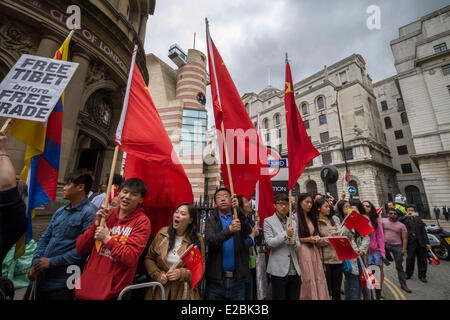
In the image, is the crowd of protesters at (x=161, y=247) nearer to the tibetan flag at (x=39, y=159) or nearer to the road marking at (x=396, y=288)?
the tibetan flag at (x=39, y=159)

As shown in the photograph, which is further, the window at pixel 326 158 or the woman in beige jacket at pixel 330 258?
the window at pixel 326 158

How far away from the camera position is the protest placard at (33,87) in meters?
2.12

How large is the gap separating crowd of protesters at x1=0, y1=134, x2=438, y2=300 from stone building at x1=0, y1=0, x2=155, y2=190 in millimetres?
3878

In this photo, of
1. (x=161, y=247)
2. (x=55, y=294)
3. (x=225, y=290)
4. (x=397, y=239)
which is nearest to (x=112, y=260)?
(x=161, y=247)

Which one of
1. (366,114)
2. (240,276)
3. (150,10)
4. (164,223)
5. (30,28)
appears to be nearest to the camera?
A: (240,276)

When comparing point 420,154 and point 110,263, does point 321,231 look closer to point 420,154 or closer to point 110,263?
point 110,263

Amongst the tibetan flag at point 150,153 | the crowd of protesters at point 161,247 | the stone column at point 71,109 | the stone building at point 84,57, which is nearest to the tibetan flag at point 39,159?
the crowd of protesters at point 161,247

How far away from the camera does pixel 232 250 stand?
2.68m

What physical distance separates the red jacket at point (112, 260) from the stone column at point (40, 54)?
182 inches

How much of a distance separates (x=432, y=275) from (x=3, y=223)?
9.93m

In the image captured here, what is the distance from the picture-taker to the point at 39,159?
2549 mm

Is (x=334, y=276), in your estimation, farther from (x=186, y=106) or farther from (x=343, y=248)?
(x=186, y=106)

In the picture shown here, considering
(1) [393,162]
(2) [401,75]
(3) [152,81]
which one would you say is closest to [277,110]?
(2) [401,75]

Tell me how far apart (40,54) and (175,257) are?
6865 millimetres
